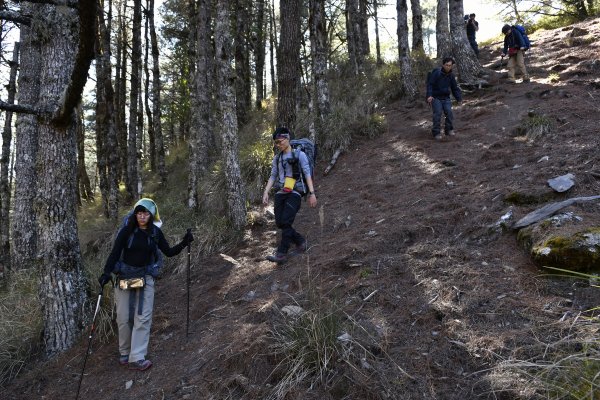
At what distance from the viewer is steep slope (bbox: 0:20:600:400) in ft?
11.2

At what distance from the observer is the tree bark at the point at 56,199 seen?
213 inches

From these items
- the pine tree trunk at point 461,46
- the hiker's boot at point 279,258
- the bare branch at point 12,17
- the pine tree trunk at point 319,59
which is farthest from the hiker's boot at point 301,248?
the pine tree trunk at point 461,46

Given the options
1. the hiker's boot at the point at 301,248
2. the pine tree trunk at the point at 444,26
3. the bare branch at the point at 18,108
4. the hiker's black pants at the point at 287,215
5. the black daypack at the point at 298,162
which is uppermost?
the pine tree trunk at the point at 444,26

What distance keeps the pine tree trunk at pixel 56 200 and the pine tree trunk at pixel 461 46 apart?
Answer: 33.2ft

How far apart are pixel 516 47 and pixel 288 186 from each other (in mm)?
8779

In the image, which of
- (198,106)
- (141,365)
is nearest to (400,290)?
(141,365)

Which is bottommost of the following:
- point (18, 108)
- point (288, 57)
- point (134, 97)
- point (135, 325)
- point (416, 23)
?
point (135, 325)

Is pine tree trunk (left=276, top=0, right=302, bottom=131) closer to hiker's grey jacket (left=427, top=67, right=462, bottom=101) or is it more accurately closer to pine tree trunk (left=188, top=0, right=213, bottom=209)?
pine tree trunk (left=188, top=0, right=213, bottom=209)

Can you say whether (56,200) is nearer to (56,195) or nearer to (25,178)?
(56,195)

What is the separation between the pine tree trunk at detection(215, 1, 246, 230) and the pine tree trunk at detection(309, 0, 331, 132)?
3.33 metres

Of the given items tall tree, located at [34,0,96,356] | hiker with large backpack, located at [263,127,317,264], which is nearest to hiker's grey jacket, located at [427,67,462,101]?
hiker with large backpack, located at [263,127,317,264]

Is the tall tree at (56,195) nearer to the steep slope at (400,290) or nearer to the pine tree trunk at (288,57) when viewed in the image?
the steep slope at (400,290)

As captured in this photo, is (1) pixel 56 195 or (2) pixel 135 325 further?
(1) pixel 56 195

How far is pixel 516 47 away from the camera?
36.8 feet
